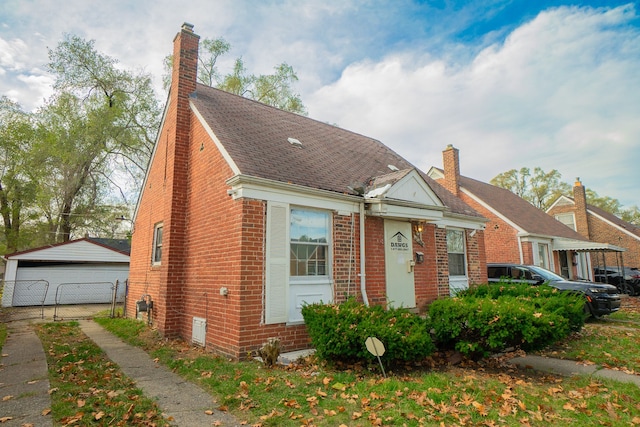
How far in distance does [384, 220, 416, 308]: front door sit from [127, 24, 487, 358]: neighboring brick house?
0.03 metres

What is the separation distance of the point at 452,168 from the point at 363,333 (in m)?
16.5

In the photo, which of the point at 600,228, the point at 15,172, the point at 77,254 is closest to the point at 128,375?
the point at 77,254

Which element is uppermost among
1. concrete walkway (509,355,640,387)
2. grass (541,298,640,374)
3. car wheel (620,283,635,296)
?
car wheel (620,283,635,296)

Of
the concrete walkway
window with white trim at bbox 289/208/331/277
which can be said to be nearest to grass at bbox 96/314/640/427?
the concrete walkway

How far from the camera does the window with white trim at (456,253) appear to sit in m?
10.9

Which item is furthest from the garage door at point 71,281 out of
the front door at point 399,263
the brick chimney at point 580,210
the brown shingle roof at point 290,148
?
the brick chimney at point 580,210

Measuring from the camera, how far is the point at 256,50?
1127 centimetres

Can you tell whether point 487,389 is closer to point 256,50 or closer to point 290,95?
point 256,50

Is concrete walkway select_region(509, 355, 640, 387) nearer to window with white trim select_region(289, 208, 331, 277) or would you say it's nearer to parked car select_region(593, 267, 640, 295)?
window with white trim select_region(289, 208, 331, 277)

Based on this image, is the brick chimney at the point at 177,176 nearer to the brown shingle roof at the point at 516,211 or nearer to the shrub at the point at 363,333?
the shrub at the point at 363,333

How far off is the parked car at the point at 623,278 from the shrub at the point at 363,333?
20.6 m

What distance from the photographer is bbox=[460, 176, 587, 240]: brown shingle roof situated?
1905cm

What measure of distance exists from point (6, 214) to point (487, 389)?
32924 millimetres

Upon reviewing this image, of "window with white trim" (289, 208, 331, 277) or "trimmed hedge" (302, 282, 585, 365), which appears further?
"window with white trim" (289, 208, 331, 277)
